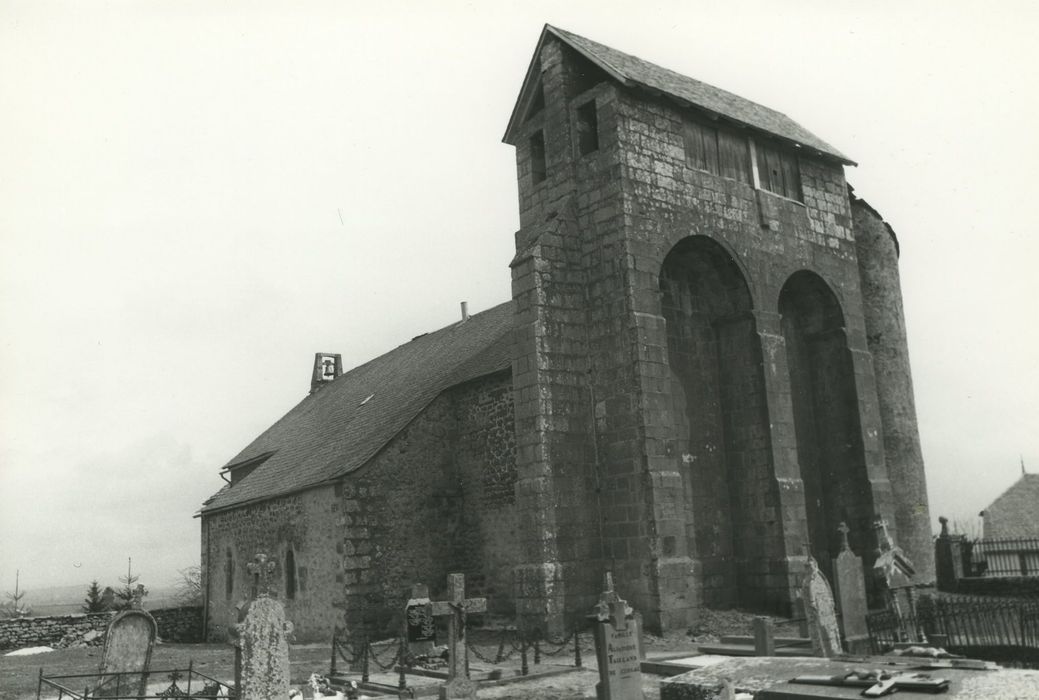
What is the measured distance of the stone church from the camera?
16375 mm

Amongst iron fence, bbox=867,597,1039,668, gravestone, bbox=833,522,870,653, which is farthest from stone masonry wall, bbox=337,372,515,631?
iron fence, bbox=867,597,1039,668

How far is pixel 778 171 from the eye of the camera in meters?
20.7

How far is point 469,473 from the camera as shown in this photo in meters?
20.8

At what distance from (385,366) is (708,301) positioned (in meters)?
14.0

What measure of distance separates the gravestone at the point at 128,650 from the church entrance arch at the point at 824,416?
1385cm

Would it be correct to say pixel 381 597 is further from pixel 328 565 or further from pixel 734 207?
pixel 734 207

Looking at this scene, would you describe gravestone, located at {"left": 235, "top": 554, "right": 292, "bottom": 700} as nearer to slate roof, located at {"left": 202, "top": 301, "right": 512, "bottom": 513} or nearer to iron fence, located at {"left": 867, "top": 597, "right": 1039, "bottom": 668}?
iron fence, located at {"left": 867, "top": 597, "right": 1039, "bottom": 668}

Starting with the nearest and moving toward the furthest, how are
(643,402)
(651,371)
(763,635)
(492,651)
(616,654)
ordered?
(616,654) < (763,635) < (492,651) < (643,402) < (651,371)

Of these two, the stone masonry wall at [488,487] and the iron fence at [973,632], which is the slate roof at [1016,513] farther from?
the stone masonry wall at [488,487]

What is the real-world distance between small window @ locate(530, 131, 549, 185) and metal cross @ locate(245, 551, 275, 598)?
11.4 m

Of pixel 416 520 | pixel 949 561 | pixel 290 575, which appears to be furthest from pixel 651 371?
pixel 949 561

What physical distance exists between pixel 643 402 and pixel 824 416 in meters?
7.00

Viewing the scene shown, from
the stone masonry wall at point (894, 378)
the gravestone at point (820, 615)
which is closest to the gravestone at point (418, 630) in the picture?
the gravestone at point (820, 615)

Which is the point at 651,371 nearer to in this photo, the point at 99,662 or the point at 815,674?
the point at 815,674
